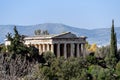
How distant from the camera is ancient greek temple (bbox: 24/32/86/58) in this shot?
101438 millimetres

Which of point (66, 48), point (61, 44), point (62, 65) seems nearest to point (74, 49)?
point (66, 48)

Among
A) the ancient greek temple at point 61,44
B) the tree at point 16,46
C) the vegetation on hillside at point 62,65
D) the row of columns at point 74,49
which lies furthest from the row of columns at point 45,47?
the tree at point 16,46

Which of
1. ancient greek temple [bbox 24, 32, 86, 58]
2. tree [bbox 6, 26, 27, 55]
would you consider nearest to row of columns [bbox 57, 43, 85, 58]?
ancient greek temple [bbox 24, 32, 86, 58]

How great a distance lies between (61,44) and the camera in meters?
104

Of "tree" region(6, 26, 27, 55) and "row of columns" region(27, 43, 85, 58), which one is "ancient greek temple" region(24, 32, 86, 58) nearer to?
"row of columns" region(27, 43, 85, 58)

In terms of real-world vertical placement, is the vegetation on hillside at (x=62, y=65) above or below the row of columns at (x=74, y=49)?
above

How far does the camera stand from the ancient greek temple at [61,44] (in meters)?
101

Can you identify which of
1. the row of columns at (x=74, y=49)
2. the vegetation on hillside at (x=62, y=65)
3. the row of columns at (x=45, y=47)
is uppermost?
the vegetation on hillside at (x=62, y=65)

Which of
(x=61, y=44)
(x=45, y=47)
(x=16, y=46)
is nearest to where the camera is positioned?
(x=16, y=46)

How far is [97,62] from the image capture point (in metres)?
86.2

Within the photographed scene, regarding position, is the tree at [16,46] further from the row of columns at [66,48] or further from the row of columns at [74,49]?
the row of columns at [74,49]

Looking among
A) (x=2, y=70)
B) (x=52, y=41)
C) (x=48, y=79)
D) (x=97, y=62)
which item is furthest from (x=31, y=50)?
(x=2, y=70)

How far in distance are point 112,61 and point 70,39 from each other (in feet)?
60.4

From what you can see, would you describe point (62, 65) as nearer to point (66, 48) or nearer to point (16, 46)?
point (16, 46)
